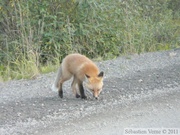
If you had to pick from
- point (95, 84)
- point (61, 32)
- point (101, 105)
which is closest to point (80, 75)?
point (95, 84)

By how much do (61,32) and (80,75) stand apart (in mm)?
4551

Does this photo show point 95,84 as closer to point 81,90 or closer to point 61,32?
point 81,90

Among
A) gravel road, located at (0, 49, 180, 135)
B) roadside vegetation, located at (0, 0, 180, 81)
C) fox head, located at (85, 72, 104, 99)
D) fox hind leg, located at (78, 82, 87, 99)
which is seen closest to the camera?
gravel road, located at (0, 49, 180, 135)

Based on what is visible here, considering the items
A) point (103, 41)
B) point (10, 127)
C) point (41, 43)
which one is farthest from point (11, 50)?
point (10, 127)

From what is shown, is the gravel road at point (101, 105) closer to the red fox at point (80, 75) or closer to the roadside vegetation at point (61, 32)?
the red fox at point (80, 75)

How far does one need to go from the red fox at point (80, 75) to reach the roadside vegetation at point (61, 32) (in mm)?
2647

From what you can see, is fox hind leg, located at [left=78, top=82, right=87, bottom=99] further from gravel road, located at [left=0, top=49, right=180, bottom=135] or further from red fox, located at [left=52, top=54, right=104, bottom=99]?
gravel road, located at [left=0, top=49, right=180, bottom=135]

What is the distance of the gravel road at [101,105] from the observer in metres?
5.79

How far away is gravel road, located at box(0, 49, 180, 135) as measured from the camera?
5.79 meters

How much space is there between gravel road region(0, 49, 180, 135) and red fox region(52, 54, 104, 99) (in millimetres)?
161

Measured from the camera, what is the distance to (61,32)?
11656 mm

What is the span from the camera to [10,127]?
5.83m

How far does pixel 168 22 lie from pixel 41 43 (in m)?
6.47

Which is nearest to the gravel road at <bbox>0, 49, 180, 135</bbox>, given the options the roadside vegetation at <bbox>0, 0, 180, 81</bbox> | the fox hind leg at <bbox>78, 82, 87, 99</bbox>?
the fox hind leg at <bbox>78, 82, 87, 99</bbox>
